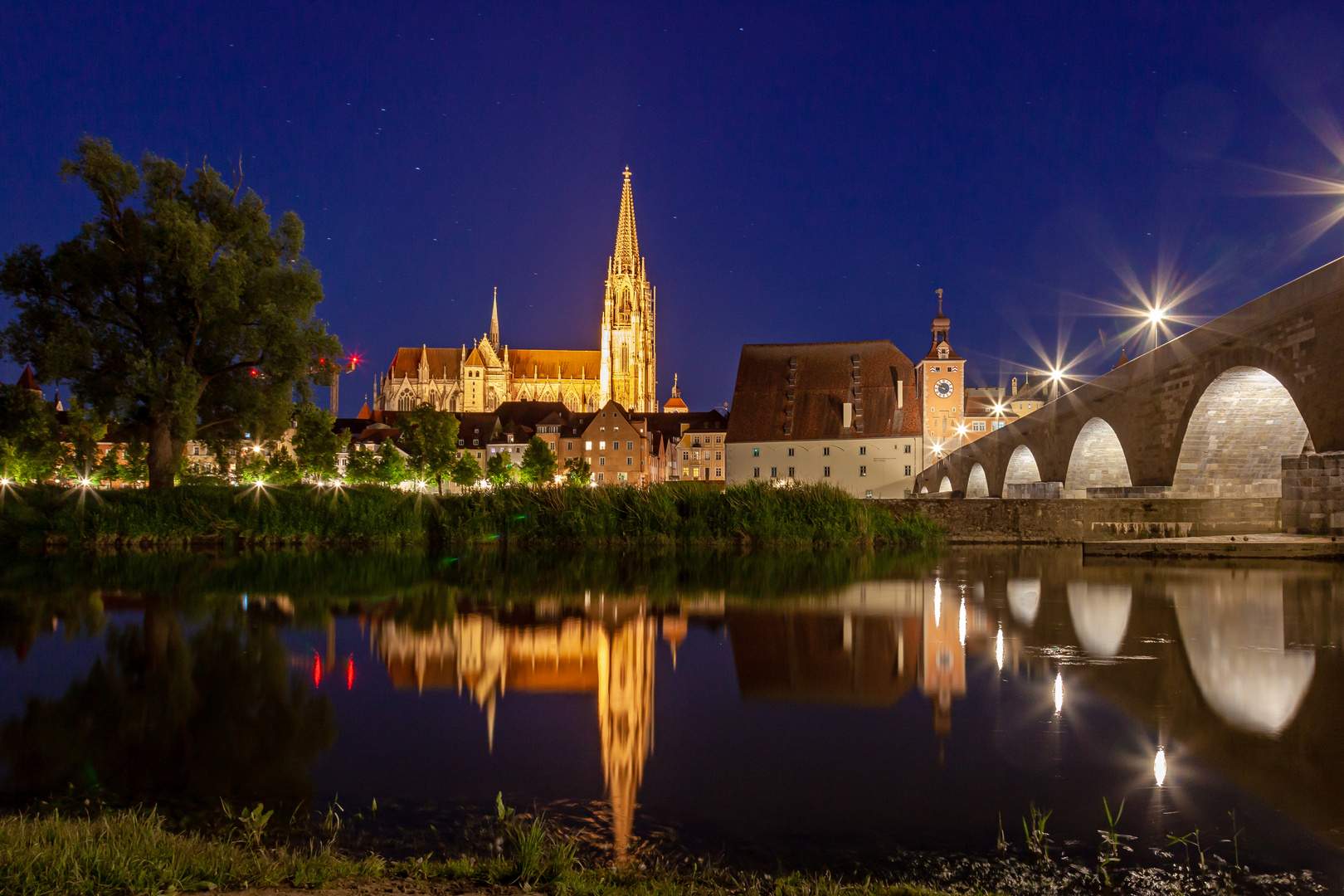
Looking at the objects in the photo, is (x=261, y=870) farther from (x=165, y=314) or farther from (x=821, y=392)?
(x=821, y=392)

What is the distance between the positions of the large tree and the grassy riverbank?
1.85 m

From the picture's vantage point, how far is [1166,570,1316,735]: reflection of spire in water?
15.9ft

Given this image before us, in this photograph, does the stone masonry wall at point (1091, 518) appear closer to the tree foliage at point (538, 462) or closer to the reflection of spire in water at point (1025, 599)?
the reflection of spire in water at point (1025, 599)

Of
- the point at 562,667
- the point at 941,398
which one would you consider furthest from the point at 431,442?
the point at 562,667

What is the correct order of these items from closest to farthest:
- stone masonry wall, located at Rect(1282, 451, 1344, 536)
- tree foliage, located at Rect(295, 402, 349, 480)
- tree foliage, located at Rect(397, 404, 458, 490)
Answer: stone masonry wall, located at Rect(1282, 451, 1344, 536), tree foliage, located at Rect(295, 402, 349, 480), tree foliage, located at Rect(397, 404, 458, 490)

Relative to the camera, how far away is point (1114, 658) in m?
6.49

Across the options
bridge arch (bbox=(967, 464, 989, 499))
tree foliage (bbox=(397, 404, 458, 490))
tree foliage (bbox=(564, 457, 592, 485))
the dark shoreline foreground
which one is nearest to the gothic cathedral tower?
tree foliage (bbox=(564, 457, 592, 485))

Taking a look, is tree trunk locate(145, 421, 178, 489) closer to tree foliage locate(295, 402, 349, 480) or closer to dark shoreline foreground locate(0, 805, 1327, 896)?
tree foliage locate(295, 402, 349, 480)

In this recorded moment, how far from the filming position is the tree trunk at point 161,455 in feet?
76.8

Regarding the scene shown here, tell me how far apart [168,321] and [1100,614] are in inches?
972

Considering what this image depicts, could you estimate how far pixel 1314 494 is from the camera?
15648 millimetres

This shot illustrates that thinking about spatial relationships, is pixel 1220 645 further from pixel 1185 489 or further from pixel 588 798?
pixel 1185 489

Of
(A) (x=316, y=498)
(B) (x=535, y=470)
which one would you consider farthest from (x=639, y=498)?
(B) (x=535, y=470)

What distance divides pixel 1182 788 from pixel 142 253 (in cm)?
2653
